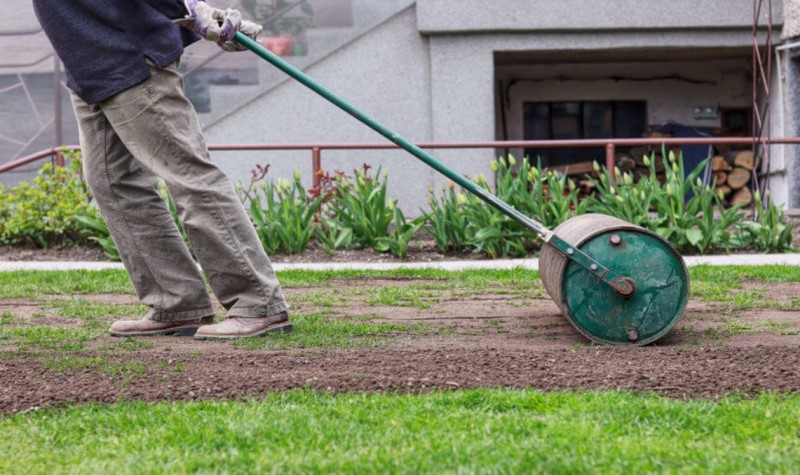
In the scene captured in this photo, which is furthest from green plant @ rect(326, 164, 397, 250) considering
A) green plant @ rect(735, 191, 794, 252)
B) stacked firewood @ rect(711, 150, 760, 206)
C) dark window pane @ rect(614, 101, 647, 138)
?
dark window pane @ rect(614, 101, 647, 138)

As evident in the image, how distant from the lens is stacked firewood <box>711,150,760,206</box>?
511 inches

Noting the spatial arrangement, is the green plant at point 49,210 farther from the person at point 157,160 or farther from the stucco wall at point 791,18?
the stucco wall at point 791,18

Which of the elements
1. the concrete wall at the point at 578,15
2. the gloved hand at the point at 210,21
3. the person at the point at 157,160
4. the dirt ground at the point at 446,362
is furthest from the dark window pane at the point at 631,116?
the gloved hand at the point at 210,21

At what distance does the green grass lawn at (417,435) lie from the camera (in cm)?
229

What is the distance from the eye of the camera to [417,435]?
2.52 metres

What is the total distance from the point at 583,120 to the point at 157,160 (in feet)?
37.8

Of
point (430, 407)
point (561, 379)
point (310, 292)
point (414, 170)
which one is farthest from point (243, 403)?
point (414, 170)

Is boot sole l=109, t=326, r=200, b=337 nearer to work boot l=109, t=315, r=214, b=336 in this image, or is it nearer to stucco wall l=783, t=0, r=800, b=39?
work boot l=109, t=315, r=214, b=336

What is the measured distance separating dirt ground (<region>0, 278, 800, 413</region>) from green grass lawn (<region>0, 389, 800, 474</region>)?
0.46 ft

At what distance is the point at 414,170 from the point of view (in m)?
11.7

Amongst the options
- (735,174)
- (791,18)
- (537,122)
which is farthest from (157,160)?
(537,122)

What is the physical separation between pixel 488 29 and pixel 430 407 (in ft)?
29.8

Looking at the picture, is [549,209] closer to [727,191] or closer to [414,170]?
[414,170]

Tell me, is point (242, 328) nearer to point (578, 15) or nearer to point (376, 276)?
point (376, 276)
